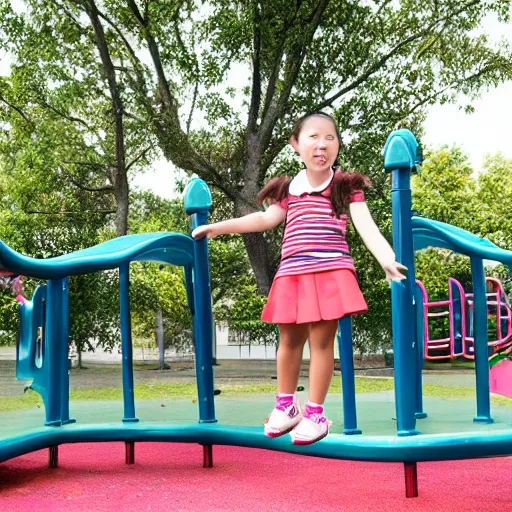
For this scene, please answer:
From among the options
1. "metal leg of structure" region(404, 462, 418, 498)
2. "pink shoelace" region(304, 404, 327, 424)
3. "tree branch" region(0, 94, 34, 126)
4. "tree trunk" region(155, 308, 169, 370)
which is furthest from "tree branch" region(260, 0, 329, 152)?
"pink shoelace" region(304, 404, 327, 424)

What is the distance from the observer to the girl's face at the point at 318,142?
280 centimetres

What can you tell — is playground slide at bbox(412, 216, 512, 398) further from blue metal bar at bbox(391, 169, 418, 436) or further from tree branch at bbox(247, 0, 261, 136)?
tree branch at bbox(247, 0, 261, 136)

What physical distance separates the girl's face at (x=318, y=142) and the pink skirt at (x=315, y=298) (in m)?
0.43

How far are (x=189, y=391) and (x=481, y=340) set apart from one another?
1172 centimetres

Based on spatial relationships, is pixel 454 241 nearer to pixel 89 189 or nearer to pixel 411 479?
pixel 411 479

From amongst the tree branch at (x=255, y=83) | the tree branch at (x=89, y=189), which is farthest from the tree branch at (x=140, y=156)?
the tree branch at (x=255, y=83)

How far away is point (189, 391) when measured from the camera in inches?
668

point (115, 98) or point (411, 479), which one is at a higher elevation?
point (115, 98)

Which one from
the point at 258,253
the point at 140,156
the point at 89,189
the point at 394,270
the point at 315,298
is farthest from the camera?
the point at 89,189

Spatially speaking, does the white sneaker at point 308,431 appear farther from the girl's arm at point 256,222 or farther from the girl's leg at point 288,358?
the girl's arm at point 256,222

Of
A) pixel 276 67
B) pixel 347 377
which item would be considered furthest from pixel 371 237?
pixel 276 67

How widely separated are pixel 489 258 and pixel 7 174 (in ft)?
69.3

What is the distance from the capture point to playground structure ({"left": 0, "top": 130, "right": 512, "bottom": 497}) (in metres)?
4.58

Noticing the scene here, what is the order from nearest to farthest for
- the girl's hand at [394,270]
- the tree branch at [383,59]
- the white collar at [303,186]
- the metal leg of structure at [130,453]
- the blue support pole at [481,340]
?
1. the girl's hand at [394,270]
2. the white collar at [303,186]
3. the blue support pole at [481,340]
4. the metal leg of structure at [130,453]
5. the tree branch at [383,59]
